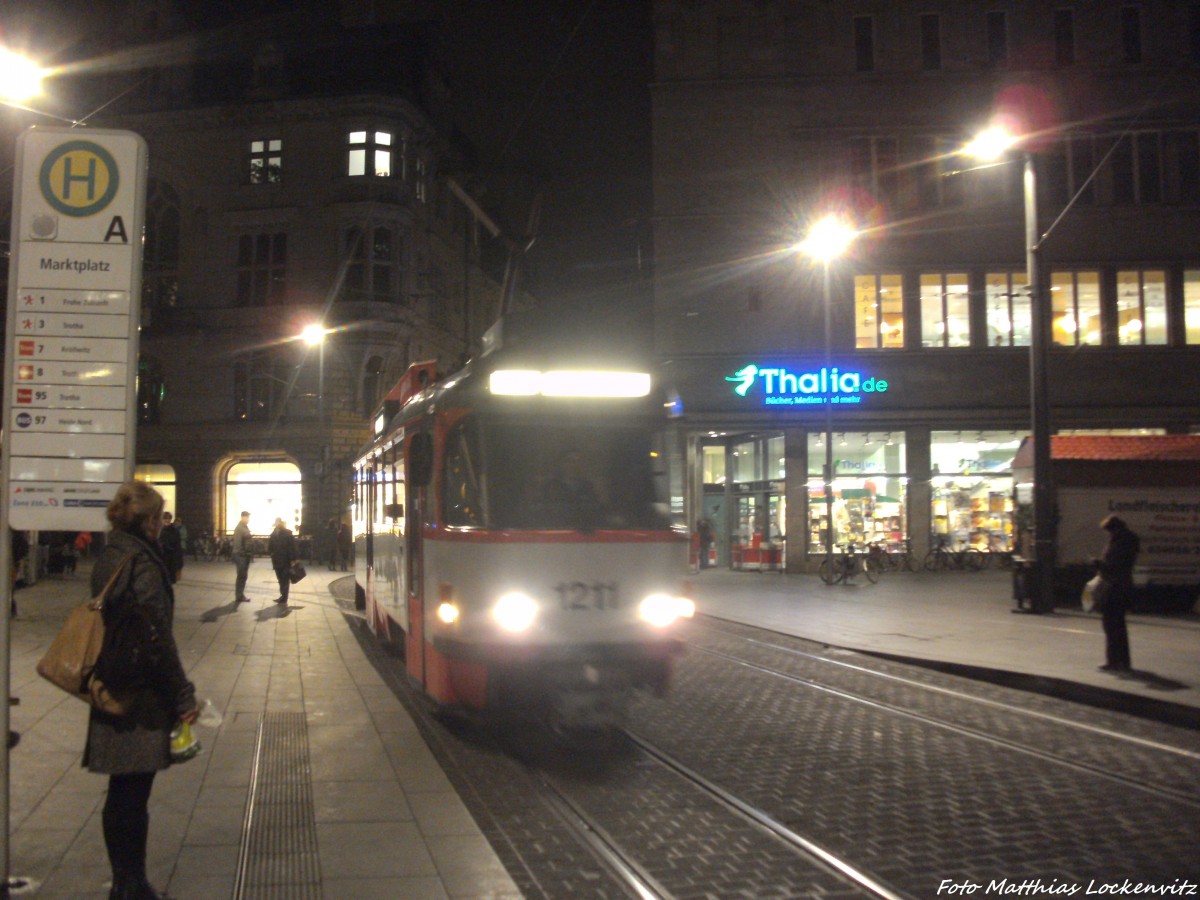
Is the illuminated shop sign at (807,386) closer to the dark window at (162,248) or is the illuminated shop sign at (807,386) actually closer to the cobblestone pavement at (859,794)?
the cobblestone pavement at (859,794)

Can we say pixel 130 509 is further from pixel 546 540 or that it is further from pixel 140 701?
pixel 546 540

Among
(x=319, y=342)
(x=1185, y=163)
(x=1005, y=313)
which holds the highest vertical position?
(x=1185, y=163)

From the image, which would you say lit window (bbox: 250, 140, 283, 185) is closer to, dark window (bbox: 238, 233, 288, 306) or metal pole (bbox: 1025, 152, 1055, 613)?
dark window (bbox: 238, 233, 288, 306)

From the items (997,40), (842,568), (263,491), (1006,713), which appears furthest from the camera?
(263,491)

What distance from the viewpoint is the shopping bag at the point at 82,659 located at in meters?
4.30

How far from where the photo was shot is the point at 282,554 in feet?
69.0

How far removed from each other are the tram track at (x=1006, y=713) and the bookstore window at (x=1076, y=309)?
22.0 metres

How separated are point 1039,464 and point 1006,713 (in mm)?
9597

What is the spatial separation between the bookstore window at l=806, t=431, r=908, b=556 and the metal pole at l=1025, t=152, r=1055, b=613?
45.3ft

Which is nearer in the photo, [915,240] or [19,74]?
[19,74]

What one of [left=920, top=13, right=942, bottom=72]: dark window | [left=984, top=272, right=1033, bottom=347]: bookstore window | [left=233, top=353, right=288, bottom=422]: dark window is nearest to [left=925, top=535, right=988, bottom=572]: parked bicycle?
[left=984, top=272, right=1033, bottom=347]: bookstore window

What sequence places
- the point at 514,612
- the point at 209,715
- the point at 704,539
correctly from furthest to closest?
1. the point at 704,539
2. the point at 514,612
3. the point at 209,715

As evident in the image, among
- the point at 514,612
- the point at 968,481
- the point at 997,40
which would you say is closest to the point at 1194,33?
the point at 997,40

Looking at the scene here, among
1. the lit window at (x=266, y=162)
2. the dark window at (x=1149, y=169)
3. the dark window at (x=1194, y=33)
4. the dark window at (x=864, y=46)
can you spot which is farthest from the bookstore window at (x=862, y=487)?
the lit window at (x=266, y=162)
